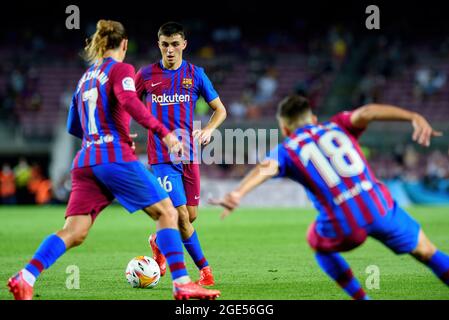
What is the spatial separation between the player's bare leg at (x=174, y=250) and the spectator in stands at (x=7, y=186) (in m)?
20.9

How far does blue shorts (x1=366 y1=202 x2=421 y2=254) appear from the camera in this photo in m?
5.61

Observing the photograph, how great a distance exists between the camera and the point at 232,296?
22.8 ft

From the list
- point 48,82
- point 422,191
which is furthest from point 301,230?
point 48,82

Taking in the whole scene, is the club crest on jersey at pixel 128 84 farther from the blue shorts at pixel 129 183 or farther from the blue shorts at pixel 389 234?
the blue shorts at pixel 389 234

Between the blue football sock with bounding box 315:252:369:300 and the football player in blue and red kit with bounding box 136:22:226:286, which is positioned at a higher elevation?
the football player in blue and red kit with bounding box 136:22:226:286

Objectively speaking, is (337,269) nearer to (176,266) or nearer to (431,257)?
(431,257)

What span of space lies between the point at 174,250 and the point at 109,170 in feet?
2.83

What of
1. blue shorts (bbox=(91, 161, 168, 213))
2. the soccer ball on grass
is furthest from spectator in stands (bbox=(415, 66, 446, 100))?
blue shorts (bbox=(91, 161, 168, 213))

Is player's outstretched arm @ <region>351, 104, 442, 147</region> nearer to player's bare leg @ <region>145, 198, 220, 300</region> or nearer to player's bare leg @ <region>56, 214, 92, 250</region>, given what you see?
player's bare leg @ <region>145, 198, 220, 300</region>

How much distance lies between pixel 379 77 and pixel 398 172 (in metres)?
5.36

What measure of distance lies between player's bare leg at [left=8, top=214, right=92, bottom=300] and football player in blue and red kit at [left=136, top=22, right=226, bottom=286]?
155 cm

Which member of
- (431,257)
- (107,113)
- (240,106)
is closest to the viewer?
(431,257)

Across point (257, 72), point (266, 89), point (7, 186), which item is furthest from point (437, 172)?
point (7, 186)

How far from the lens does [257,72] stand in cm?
3122
